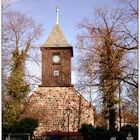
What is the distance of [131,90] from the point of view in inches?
575

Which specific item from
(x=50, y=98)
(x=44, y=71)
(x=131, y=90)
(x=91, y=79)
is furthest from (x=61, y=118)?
(x=131, y=90)

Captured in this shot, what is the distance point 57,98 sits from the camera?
3306 centimetres

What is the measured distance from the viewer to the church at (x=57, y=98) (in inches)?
1182

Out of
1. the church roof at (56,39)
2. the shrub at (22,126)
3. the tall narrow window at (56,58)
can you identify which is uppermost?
the church roof at (56,39)

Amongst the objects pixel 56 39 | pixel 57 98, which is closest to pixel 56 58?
pixel 56 39

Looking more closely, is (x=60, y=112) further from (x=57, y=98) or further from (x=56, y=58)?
(x=56, y=58)

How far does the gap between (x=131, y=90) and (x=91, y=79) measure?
101 inches

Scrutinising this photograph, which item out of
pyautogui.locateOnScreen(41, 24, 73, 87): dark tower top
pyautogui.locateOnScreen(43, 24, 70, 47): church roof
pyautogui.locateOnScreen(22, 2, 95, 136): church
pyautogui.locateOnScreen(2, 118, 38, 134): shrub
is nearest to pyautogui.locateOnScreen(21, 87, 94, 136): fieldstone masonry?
pyautogui.locateOnScreen(22, 2, 95, 136): church

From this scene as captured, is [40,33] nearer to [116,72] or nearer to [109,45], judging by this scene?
[109,45]

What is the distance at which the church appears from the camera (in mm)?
30031

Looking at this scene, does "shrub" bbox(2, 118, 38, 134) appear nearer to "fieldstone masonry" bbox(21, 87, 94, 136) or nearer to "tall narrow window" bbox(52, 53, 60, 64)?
"fieldstone masonry" bbox(21, 87, 94, 136)

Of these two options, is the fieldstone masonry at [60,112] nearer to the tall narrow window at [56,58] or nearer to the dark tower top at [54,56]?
the dark tower top at [54,56]

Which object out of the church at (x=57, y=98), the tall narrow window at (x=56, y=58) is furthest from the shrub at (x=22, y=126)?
the tall narrow window at (x=56, y=58)

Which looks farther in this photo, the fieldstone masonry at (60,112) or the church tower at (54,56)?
the church tower at (54,56)
